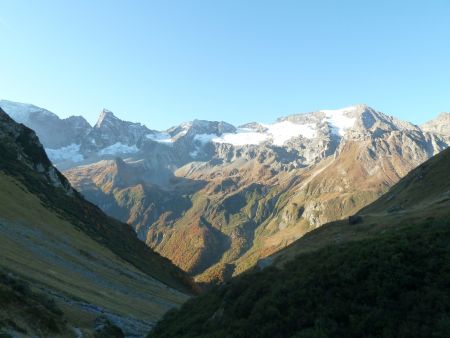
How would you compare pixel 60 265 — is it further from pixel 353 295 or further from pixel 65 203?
pixel 65 203

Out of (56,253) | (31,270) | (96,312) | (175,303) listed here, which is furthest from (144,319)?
(175,303)

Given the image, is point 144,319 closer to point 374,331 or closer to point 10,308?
point 10,308

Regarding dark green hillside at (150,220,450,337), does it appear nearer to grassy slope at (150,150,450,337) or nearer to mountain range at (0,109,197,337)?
grassy slope at (150,150,450,337)

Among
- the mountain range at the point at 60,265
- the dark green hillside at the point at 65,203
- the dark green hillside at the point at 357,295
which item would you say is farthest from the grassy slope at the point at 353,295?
the dark green hillside at the point at 65,203

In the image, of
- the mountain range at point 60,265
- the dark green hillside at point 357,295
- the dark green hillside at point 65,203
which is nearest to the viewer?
the dark green hillside at point 357,295

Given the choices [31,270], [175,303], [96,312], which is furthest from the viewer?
[175,303]

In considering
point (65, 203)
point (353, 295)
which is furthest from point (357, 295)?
point (65, 203)

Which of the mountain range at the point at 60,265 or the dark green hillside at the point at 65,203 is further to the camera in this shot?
the dark green hillside at the point at 65,203

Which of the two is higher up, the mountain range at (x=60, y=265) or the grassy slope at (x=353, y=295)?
the grassy slope at (x=353, y=295)

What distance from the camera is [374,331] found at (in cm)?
2103

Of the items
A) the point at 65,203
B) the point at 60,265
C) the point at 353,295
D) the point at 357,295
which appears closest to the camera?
the point at 357,295

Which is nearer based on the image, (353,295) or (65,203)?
(353,295)

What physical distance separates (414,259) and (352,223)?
41735 millimetres

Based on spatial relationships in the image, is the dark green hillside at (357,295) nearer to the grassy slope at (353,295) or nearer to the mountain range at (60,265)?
the grassy slope at (353,295)
